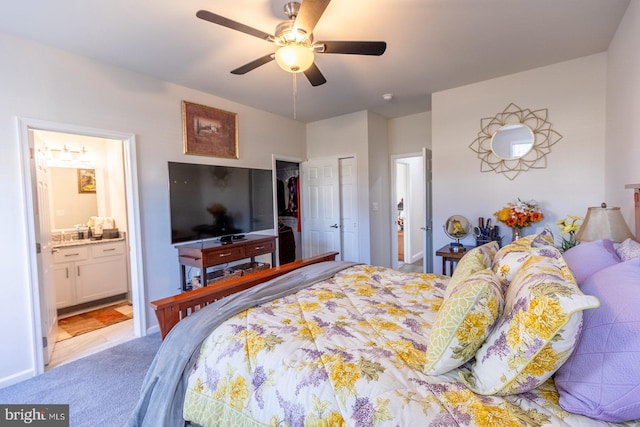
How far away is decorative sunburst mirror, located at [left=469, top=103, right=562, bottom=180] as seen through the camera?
311cm

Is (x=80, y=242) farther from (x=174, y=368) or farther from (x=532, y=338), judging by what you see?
(x=532, y=338)

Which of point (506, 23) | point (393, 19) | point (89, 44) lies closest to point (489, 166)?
point (506, 23)

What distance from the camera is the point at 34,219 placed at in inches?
93.8

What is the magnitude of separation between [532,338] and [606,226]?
135 centimetres

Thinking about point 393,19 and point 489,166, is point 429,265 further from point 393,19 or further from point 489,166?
point 393,19

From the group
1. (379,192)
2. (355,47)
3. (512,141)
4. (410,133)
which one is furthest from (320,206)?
(355,47)

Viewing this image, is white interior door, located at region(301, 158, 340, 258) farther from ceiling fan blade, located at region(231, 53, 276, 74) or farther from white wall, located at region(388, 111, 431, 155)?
ceiling fan blade, located at region(231, 53, 276, 74)

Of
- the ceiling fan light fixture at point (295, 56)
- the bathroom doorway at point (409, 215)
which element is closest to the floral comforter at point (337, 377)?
the ceiling fan light fixture at point (295, 56)

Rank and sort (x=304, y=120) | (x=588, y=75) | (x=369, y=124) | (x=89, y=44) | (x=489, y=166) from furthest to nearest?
(x=304, y=120) → (x=369, y=124) → (x=489, y=166) → (x=588, y=75) → (x=89, y=44)

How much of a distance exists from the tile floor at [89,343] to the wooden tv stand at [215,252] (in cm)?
71

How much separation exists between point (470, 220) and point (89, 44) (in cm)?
406

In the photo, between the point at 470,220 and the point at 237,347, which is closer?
the point at 237,347

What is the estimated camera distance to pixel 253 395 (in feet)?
3.73

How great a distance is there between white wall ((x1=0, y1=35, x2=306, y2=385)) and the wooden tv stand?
0.22 metres
